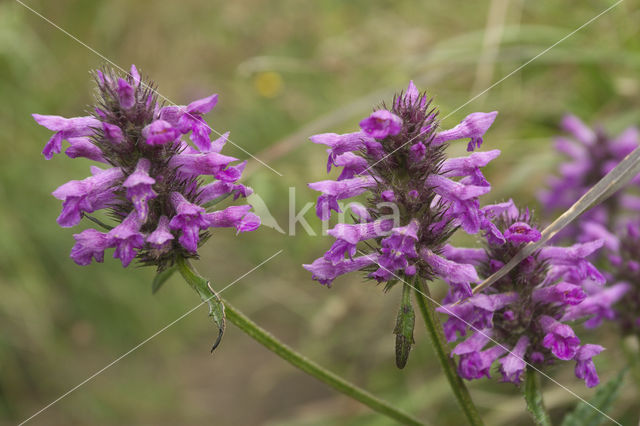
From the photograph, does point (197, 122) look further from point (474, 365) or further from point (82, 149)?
point (474, 365)

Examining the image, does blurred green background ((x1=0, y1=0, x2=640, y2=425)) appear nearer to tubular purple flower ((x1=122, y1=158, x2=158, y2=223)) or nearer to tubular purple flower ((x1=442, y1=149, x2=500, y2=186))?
tubular purple flower ((x1=442, y1=149, x2=500, y2=186))

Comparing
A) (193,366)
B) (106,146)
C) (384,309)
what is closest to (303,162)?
(384,309)

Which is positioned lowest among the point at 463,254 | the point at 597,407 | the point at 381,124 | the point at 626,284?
the point at 597,407

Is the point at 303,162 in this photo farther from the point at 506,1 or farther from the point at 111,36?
the point at 111,36

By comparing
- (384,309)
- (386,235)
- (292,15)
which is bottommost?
(384,309)

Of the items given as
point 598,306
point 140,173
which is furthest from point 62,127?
point 598,306

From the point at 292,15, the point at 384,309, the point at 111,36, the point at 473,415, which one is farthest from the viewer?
the point at 292,15

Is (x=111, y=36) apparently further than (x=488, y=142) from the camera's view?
Yes
